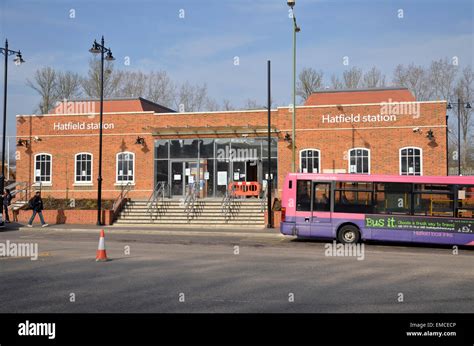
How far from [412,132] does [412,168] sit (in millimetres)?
2053

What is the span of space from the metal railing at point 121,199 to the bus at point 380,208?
11788mm

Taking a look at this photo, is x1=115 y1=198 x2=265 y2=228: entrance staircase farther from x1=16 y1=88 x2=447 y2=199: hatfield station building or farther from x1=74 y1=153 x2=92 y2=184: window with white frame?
x1=74 y1=153 x2=92 y2=184: window with white frame

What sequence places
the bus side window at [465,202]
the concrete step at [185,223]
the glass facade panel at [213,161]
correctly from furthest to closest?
the glass facade panel at [213,161] < the concrete step at [185,223] < the bus side window at [465,202]

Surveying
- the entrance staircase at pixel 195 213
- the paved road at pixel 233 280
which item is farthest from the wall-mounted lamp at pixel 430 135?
the paved road at pixel 233 280

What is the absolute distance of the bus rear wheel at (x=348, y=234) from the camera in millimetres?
18141

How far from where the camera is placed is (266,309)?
762cm

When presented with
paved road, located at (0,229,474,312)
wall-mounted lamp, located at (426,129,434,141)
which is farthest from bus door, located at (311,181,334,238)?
wall-mounted lamp, located at (426,129,434,141)

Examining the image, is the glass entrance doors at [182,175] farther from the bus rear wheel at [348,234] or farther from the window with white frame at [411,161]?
the bus rear wheel at [348,234]

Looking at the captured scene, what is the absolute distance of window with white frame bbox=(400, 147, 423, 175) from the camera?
2806 cm

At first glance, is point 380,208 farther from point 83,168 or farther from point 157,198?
point 83,168

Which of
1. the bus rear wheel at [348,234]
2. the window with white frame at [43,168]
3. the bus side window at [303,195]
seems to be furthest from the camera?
the window with white frame at [43,168]

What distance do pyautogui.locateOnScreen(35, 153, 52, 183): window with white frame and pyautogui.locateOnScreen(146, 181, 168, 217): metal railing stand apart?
7638mm

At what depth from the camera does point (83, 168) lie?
32281 mm

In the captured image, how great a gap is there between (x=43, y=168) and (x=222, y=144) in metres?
12.1
